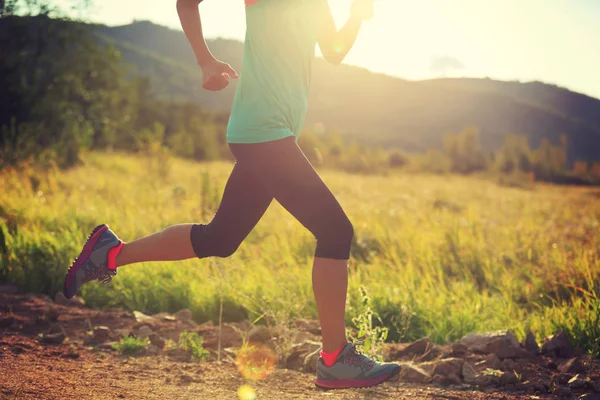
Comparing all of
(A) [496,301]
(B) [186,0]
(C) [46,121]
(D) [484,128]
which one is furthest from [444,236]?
(D) [484,128]

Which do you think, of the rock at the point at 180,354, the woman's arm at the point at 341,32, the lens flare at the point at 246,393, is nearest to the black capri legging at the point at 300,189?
the woman's arm at the point at 341,32

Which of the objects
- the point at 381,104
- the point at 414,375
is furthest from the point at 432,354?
the point at 381,104

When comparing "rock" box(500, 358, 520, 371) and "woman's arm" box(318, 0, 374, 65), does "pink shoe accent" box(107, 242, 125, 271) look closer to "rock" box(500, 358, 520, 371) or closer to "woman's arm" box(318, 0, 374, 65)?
"woman's arm" box(318, 0, 374, 65)

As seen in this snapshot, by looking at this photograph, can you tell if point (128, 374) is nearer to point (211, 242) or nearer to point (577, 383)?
point (211, 242)

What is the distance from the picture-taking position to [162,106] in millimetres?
46312

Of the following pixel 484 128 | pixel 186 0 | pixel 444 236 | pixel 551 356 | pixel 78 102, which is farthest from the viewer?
pixel 484 128

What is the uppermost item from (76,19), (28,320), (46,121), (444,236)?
(76,19)

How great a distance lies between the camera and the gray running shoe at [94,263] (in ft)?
10.1

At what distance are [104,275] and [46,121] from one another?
46.9 ft

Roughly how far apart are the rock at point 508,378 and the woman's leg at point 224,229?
5.32 ft

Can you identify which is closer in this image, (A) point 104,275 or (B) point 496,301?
(A) point 104,275

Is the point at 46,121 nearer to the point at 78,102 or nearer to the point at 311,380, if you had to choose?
the point at 78,102

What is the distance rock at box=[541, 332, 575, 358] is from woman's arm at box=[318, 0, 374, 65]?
7.25 ft

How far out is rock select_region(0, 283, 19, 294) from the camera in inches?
194
